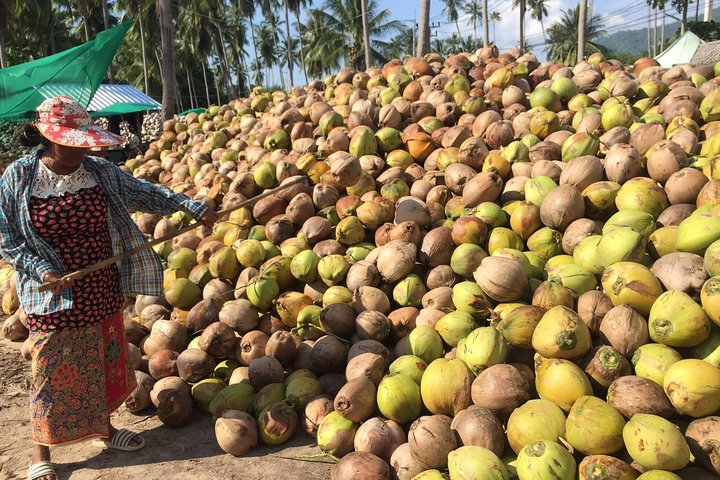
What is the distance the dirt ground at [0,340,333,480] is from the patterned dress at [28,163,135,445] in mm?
241

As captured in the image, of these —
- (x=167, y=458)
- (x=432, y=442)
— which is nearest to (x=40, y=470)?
(x=167, y=458)

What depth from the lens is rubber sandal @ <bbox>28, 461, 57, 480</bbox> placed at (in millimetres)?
3127

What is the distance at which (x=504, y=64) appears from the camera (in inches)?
288

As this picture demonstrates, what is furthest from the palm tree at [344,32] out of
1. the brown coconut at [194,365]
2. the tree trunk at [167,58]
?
the brown coconut at [194,365]

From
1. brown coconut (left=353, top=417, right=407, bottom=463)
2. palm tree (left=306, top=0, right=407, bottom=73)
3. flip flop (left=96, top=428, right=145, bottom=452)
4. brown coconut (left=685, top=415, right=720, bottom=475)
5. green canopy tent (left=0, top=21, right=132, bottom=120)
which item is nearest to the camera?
brown coconut (left=685, top=415, right=720, bottom=475)

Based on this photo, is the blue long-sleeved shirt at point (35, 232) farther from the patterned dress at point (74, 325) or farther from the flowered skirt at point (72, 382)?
the flowered skirt at point (72, 382)

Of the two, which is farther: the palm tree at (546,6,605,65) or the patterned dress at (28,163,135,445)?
the palm tree at (546,6,605,65)

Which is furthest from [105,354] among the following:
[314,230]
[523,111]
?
[523,111]

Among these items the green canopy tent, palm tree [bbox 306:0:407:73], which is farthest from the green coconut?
palm tree [bbox 306:0:407:73]

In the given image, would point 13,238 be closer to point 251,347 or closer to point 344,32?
point 251,347

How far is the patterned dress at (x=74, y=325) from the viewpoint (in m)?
3.02

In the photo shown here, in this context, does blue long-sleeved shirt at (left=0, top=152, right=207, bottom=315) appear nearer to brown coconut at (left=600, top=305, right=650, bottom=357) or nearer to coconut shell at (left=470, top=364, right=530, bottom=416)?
coconut shell at (left=470, top=364, right=530, bottom=416)

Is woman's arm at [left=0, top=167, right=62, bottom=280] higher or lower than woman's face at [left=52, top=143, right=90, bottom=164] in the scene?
lower

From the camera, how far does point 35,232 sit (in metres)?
2.96
